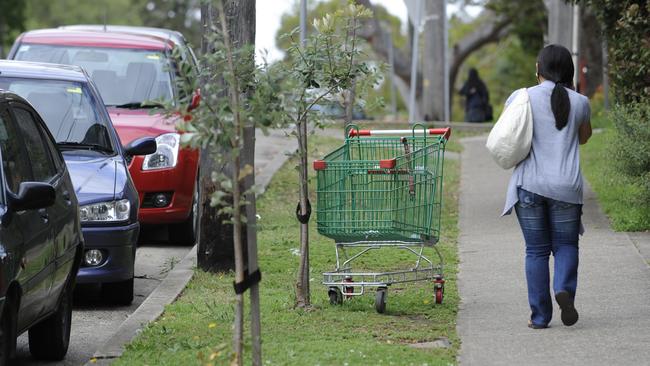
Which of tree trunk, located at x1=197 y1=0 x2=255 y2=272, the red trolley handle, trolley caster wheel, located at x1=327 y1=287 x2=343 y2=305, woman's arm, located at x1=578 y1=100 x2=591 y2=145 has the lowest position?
trolley caster wheel, located at x1=327 y1=287 x2=343 y2=305

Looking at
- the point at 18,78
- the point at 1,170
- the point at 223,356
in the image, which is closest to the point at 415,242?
the point at 223,356

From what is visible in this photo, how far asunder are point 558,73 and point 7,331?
3678 millimetres

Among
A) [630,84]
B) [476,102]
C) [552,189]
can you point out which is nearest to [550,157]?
[552,189]

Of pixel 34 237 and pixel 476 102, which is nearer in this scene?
pixel 34 237

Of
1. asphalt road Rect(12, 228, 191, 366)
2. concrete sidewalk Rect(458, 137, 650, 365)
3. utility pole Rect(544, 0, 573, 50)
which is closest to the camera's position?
concrete sidewalk Rect(458, 137, 650, 365)

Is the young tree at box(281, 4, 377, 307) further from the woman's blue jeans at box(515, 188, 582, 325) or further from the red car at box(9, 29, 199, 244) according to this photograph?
the red car at box(9, 29, 199, 244)

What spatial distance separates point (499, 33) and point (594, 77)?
21.0 ft

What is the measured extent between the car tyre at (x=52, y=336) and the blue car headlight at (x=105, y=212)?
1513 mm

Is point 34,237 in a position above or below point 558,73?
below

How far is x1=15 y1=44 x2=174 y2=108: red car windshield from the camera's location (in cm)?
1325

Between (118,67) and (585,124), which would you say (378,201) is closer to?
(585,124)

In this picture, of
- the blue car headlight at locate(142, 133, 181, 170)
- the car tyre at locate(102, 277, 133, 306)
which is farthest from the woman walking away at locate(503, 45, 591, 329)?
the blue car headlight at locate(142, 133, 181, 170)

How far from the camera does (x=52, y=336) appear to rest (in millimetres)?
7742

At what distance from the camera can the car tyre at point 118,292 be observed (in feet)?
31.7
